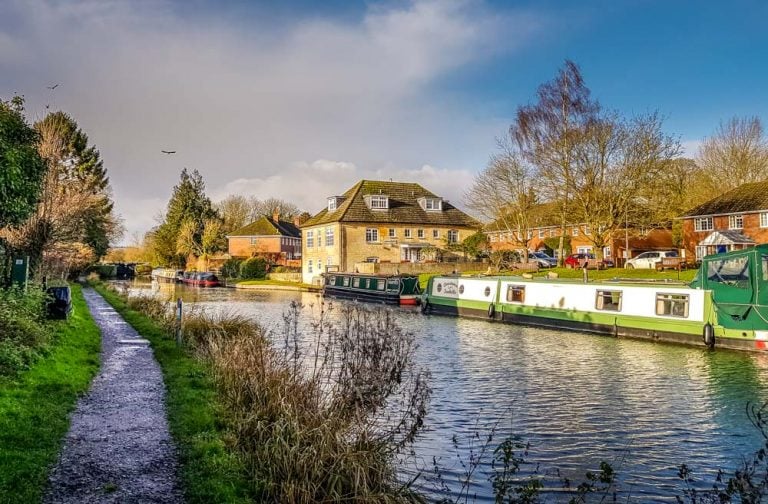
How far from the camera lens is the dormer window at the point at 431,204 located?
179ft

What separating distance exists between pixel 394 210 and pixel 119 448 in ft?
154

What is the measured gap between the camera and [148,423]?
745cm

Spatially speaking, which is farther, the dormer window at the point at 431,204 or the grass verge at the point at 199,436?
the dormer window at the point at 431,204

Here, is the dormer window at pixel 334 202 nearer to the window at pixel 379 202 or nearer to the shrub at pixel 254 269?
the window at pixel 379 202

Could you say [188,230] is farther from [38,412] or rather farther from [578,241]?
[38,412]

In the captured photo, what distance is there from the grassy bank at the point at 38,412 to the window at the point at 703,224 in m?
41.6

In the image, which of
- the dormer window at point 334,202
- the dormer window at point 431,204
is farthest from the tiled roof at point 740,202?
the dormer window at point 334,202

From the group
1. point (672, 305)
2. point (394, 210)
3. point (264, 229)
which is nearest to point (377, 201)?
point (394, 210)

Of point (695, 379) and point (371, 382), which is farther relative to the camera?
point (695, 379)

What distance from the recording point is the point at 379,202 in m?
52.5

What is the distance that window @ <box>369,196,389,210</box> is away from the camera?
52188mm

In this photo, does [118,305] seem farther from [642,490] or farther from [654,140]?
[654,140]

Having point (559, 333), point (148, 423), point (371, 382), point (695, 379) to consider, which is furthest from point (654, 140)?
point (148, 423)

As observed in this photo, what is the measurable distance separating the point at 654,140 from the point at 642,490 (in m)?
32.5
